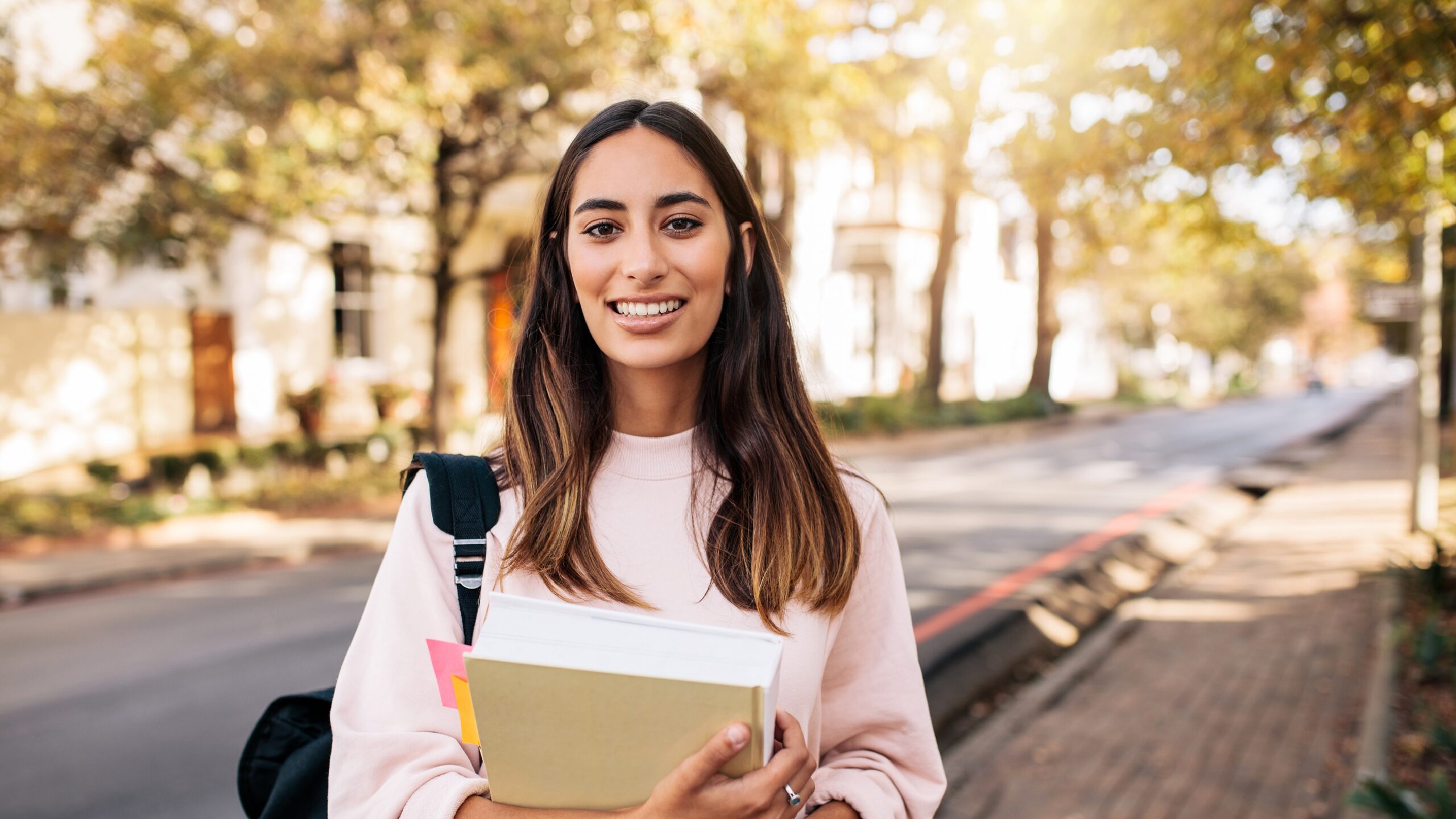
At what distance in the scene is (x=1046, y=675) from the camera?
22.7 ft

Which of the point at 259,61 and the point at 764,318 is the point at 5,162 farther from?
the point at 764,318

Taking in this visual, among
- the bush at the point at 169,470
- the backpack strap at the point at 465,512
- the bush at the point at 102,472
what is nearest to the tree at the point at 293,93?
the bush at the point at 169,470

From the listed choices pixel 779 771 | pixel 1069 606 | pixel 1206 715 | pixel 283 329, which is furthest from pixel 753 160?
pixel 779 771

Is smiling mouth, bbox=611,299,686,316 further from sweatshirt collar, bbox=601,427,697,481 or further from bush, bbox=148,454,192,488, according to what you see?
bush, bbox=148,454,192,488

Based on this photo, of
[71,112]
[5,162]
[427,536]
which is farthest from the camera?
[71,112]

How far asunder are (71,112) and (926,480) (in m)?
12.5

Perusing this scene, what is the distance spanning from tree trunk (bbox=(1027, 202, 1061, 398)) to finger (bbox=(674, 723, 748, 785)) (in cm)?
2936

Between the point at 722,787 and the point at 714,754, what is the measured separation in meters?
0.08

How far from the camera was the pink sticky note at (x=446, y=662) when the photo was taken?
158 cm

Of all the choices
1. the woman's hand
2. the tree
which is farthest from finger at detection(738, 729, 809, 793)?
the tree

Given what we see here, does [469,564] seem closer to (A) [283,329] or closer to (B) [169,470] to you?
(B) [169,470]

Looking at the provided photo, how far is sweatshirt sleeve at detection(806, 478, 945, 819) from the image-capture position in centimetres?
185

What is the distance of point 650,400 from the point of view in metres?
1.92

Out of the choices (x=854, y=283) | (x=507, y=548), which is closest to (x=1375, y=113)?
(x=507, y=548)
